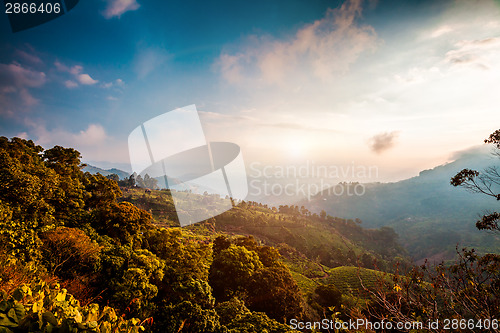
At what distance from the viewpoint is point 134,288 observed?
36.1 feet

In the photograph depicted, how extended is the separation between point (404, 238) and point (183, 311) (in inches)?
8054

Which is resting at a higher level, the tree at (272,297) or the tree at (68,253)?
the tree at (68,253)

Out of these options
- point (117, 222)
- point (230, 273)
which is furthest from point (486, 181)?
point (117, 222)

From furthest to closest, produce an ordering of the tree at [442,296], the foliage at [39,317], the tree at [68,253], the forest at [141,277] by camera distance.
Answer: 1. the tree at [68,253]
2. the tree at [442,296]
3. the forest at [141,277]
4. the foliage at [39,317]

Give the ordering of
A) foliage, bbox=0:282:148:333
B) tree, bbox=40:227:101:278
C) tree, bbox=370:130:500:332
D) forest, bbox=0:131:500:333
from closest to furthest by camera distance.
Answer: foliage, bbox=0:282:148:333 → forest, bbox=0:131:500:333 → tree, bbox=370:130:500:332 → tree, bbox=40:227:101:278

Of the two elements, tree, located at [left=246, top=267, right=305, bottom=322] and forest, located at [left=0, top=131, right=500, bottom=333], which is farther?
tree, located at [left=246, top=267, right=305, bottom=322]

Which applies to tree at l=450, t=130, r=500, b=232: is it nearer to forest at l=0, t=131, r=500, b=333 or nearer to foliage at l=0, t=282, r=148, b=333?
forest at l=0, t=131, r=500, b=333

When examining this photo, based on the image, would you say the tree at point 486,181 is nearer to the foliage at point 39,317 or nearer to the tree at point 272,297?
the foliage at point 39,317

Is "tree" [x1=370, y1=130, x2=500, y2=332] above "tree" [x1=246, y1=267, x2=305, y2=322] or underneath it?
above

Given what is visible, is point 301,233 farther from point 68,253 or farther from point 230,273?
point 68,253

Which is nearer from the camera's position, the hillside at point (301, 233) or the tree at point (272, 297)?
the tree at point (272, 297)

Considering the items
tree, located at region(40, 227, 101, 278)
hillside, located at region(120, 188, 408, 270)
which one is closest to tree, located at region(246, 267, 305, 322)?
tree, located at region(40, 227, 101, 278)

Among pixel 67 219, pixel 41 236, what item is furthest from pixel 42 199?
pixel 67 219

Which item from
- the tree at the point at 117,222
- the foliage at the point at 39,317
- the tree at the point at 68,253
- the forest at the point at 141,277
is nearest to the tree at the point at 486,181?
the forest at the point at 141,277
